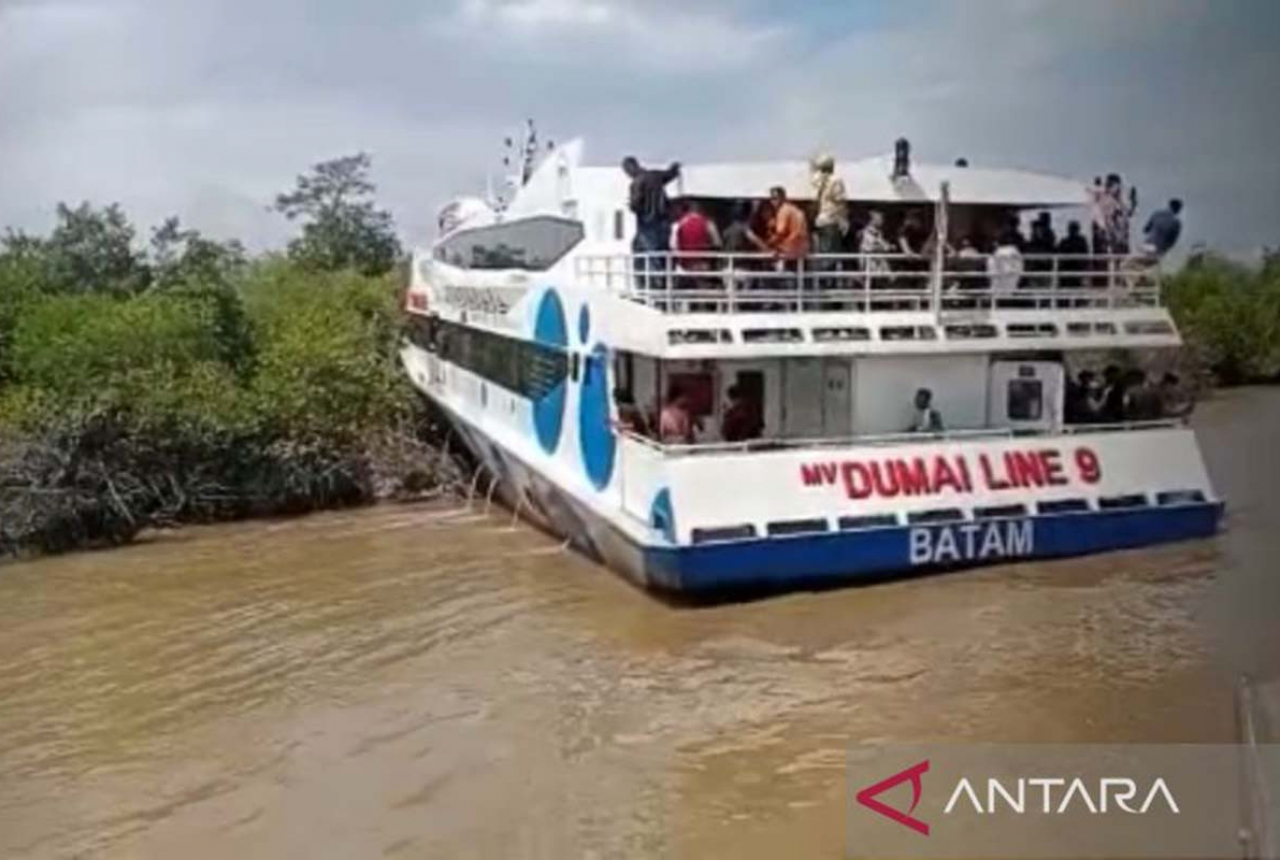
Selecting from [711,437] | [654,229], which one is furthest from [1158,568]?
[654,229]

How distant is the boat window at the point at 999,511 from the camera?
306 inches

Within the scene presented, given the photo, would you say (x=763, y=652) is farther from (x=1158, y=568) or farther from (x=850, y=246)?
(x=850, y=246)

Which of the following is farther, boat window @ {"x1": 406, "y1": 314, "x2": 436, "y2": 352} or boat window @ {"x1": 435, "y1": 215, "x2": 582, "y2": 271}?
boat window @ {"x1": 406, "y1": 314, "x2": 436, "y2": 352}

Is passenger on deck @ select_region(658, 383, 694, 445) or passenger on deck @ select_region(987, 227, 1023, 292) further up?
passenger on deck @ select_region(987, 227, 1023, 292)

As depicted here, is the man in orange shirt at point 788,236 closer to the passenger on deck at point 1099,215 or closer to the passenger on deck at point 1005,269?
the passenger on deck at point 1005,269

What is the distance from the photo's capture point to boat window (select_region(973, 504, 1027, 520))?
777 cm

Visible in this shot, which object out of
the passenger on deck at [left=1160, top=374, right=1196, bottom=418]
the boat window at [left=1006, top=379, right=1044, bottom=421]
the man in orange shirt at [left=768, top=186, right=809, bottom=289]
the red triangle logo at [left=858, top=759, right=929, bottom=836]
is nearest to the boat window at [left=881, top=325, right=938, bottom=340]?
the man in orange shirt at [left=768, top=186, right=809, bottom=289]

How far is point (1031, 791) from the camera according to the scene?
4.01 meters

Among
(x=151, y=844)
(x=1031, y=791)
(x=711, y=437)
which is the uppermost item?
(x=711, y=437)

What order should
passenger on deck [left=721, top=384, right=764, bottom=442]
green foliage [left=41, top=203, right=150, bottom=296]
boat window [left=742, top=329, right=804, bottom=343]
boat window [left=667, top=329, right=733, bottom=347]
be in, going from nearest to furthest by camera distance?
boat window [left=667, top=329, right=733, bottom=347] < boat window [left=742, top=329, right=804, bottom=343] < passenger on deck [left=721, top=384, right=764, bottom=442] < green foliage [left=41, top=203, right=150, bottom=296]

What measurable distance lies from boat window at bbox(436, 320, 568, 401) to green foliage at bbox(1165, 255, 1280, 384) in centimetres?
378

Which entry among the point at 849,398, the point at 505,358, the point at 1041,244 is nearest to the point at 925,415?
the point at 849,398

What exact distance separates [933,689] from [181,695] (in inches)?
125

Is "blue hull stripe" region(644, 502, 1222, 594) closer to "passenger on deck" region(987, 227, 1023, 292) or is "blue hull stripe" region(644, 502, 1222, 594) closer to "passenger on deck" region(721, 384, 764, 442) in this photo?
"passenger on deck" region(721, 384, 764, 442)
